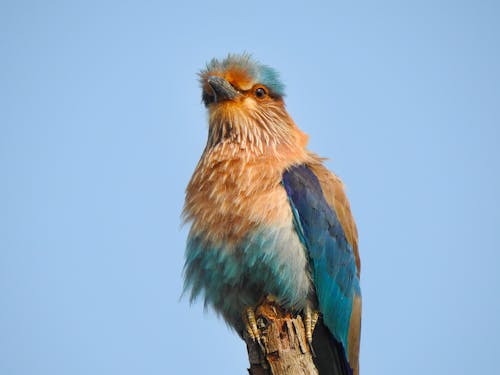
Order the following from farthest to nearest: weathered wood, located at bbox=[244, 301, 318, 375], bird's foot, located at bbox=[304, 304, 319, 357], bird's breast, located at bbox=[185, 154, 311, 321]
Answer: bird's foot, located at bbox=[304, 304, 319, 357] < bird's breast, located at bbox=[185, 154, 311, 321] < weathered wood, located at bbox=[244, 301, 318, 375]

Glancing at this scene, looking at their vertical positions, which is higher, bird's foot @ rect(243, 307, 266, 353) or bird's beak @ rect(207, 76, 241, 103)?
bird's beak @ rect(207, 76, 241, 103)

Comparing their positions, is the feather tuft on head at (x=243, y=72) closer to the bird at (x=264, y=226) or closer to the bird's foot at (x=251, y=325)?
the bird at (x=264, y=226)

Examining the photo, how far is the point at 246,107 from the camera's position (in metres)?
6.10

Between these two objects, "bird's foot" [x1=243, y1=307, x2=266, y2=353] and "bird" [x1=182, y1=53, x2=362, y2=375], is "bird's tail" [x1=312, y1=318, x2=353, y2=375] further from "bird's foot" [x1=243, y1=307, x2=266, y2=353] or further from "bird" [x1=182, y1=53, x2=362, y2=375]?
"bird's foot" [x1=243, y1=307, x2=266, y2=353]

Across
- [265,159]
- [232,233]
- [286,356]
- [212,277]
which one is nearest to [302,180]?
[265,159]

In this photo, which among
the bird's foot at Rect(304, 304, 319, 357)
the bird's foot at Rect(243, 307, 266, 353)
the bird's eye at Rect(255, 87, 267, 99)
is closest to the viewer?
the bird's foot at Rect(243, 307, 266, 353)

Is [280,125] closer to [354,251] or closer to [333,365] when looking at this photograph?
[354,251]

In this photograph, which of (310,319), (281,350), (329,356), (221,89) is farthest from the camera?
(221,89)

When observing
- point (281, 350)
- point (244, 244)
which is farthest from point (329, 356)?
point (244, 244)

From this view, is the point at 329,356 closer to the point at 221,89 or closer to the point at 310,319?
the point at 310,319

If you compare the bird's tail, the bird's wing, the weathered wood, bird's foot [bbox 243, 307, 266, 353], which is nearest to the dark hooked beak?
the bird's wing

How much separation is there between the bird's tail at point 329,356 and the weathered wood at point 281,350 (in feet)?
2.04

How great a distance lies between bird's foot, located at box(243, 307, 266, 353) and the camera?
193 inches

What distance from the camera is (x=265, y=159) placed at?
571 cm
